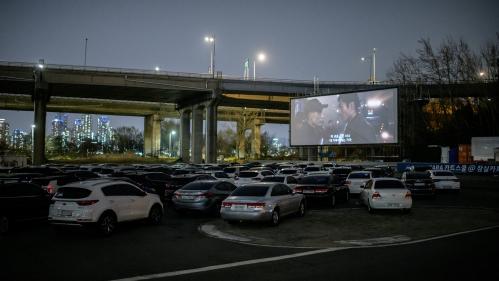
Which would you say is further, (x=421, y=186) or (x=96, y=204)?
(x=421, y=186)

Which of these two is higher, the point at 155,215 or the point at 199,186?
the point at 199,186

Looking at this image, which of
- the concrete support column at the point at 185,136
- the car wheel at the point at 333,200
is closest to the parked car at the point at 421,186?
the car wheel at the point at 333,200

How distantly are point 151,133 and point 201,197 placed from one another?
309 ft

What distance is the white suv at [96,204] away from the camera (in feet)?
41.0

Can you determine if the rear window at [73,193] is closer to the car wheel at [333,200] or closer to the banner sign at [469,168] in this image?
the car wheel at [333,200]

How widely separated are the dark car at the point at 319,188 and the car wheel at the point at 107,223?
9329 millimetres

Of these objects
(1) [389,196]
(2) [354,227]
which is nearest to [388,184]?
(1) [389,196]

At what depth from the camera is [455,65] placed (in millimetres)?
64438

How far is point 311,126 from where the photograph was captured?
2141 inches

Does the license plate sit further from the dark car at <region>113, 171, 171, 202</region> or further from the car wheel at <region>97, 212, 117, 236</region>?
the dark car at <region>113, 171, 171, 202</region>

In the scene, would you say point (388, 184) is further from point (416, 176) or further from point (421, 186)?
point (416, 176)

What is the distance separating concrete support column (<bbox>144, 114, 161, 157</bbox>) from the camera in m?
107

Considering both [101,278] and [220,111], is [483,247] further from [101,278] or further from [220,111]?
[220,111]

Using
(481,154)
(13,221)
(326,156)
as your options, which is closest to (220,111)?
(326,156)
